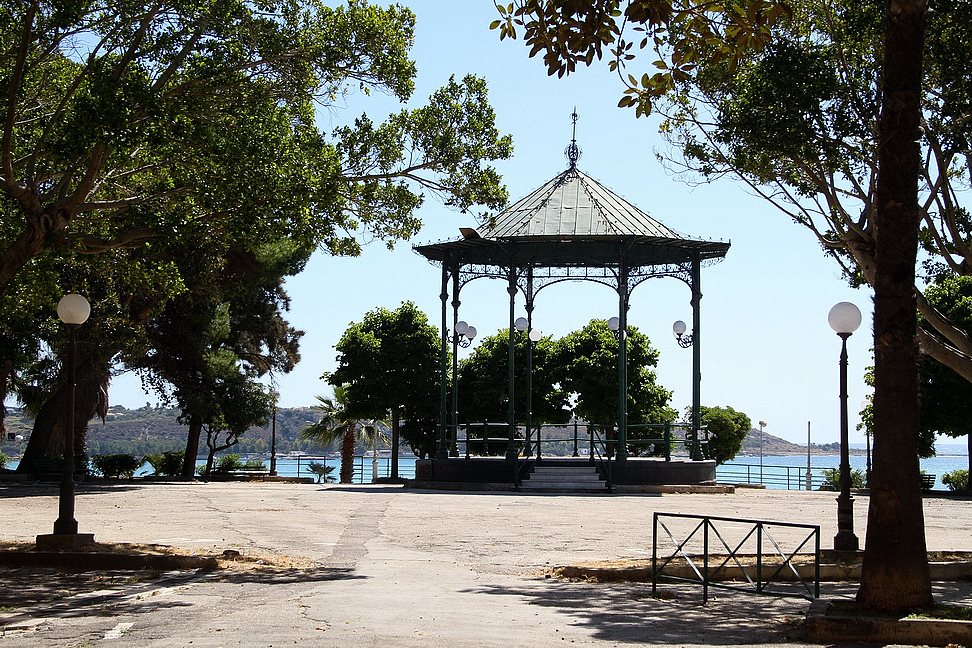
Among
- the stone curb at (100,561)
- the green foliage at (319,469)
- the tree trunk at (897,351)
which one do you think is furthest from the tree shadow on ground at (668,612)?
the green foliage at (319,469)

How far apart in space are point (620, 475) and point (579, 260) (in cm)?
570

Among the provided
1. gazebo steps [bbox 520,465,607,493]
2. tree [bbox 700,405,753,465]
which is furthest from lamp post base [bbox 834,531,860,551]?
tree [bbox 700,405,753,465]

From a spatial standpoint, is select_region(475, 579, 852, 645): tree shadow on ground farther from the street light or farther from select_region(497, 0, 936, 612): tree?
the street light

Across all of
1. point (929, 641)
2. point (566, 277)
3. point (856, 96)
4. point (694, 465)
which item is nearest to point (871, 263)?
point (856, 96)

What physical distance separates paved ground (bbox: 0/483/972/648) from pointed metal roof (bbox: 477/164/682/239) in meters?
7.75

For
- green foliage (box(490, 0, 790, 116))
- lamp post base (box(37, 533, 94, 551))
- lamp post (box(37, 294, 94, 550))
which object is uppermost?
green foliage (box(490, 0, 790, 116))

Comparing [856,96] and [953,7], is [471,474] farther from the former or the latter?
[953,7]

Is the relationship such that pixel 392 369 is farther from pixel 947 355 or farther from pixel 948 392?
pixel 947 355

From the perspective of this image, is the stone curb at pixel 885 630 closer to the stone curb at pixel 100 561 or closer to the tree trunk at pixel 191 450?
the stone curb at pixel 100 561

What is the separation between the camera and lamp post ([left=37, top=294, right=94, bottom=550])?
38.4 feet

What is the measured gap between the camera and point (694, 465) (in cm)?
2456

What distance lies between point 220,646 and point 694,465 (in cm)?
1907

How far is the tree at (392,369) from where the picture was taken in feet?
106

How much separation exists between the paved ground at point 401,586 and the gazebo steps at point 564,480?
4.21 meters
